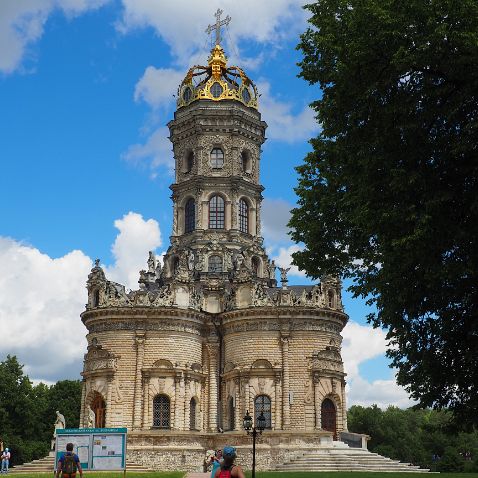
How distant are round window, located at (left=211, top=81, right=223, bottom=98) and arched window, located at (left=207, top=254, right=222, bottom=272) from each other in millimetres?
13531

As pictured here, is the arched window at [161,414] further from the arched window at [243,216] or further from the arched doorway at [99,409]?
the arched window at [243,216]

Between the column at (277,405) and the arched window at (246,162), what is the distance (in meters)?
18.3

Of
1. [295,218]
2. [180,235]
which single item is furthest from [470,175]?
[180,235]

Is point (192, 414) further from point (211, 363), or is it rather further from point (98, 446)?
point (98, 446)

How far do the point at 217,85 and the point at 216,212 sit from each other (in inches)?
418

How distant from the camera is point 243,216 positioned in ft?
196

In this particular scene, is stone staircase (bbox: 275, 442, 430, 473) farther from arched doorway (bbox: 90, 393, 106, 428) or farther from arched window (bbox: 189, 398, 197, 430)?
arched doorway (bbox: 90, 393, 106, 428)

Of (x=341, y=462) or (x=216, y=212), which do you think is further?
(x=216, y=212)

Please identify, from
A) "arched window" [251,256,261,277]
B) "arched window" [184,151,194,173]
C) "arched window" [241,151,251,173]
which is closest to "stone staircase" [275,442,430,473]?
"arched window" [251,256,261,277]

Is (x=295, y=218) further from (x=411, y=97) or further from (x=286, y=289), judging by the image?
(x=286, y=289)

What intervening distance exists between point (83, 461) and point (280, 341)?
2760 cm

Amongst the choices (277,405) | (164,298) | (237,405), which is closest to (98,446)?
(277,405)

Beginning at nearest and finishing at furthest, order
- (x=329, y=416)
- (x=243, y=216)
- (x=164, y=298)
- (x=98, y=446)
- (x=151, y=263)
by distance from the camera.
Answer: (x=98, y=446), (x=329, y=416), (x=164, y=298), (x=243, y=216), (x=151, y=263)

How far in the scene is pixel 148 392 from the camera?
49.6 metres
